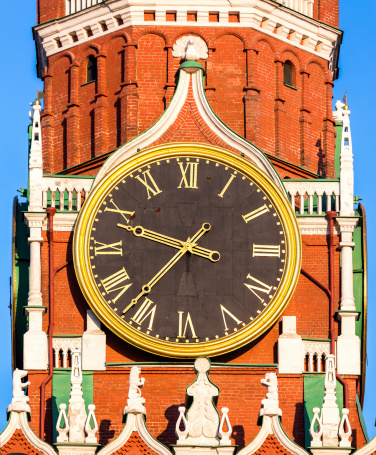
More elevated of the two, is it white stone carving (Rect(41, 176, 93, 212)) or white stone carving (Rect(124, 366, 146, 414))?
white stone carving (Rect(41, 176, 93, 212))

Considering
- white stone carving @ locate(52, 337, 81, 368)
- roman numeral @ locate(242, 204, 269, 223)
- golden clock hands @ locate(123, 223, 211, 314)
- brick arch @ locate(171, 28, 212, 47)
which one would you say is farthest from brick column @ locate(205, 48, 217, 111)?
white stone carving @ locate(52, 337, 81, 368)

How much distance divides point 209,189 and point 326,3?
509 cm

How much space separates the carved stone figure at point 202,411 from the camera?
1507 inches

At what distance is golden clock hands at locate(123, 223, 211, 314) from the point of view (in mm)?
40000

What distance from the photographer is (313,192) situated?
41281mm

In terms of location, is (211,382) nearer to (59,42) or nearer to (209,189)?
(209,189)

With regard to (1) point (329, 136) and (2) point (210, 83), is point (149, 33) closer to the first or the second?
(2) point (210, 83)

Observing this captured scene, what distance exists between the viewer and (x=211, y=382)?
38812 millimetres

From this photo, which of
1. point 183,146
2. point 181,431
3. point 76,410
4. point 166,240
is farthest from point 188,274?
point 76,410

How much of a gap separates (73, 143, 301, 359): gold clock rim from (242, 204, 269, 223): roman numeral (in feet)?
0.50

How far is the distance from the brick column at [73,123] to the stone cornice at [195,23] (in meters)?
0.64

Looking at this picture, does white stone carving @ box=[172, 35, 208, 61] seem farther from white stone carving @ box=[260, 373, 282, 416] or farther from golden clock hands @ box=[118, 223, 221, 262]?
white stone carving @ box=[260, 373, 282, 416]

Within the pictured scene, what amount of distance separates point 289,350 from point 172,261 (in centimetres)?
209

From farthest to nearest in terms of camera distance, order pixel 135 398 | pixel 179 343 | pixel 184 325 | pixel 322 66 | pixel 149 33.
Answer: pixel 322 66 → pixel 149 33 → pixel 184 325 → pixel 179 343 → pixel 135 398
